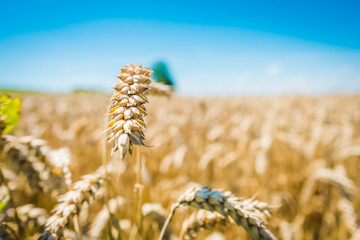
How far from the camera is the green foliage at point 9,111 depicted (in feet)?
2.05

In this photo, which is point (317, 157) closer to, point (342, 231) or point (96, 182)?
point (342, 231)

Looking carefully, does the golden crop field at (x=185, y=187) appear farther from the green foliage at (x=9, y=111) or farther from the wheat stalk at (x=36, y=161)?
the green foliage at (x=9, y=111)

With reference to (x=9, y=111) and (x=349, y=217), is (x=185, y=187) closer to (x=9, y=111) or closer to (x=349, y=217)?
(x=349, y=217)

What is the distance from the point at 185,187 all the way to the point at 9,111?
1581 mm

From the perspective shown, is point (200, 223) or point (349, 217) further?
point (349, 217)

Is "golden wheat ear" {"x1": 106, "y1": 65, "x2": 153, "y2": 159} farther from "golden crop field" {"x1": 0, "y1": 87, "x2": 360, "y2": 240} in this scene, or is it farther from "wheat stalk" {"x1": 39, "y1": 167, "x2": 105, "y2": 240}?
"wheat stalk" {"x1": 39, "y1": 167, "x2": 105, "y2": 240}

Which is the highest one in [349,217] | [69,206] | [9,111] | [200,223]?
[9,111]

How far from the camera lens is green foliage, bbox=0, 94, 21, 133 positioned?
625 millimetres

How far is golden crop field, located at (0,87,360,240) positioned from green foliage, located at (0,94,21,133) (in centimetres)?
11

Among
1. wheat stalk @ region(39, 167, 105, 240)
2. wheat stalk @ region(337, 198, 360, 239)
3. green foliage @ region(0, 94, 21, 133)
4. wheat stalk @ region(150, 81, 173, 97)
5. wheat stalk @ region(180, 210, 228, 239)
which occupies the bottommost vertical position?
wheat stalk @ region(337, 198, 360, 239)

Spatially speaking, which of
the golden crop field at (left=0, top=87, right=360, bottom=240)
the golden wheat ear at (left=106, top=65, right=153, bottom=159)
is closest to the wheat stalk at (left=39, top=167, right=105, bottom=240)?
the golden crop field at (left=0, top=87, right=360, bottom=240)

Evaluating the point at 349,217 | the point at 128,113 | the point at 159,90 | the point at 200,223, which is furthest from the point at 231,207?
the point at 349,217

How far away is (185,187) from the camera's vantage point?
191 cm

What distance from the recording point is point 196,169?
9.00 ft
